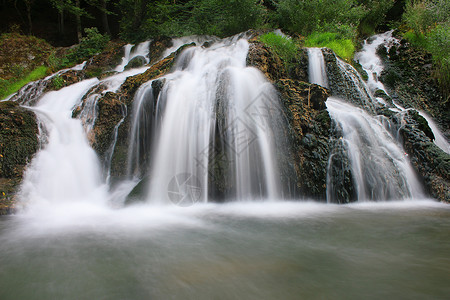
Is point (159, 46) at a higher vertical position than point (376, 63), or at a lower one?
higher

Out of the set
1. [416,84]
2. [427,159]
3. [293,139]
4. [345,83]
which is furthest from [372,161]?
[416,84]

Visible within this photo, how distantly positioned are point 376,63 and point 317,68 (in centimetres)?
418

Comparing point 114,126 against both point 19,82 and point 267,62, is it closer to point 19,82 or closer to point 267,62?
point 267,62

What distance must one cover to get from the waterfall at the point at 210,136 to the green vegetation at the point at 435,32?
703 cm

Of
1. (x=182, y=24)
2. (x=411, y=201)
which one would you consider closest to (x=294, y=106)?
(x=411, y=201)

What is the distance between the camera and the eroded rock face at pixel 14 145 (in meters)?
4.33

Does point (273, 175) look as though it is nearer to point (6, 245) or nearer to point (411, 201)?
point (411, 201)

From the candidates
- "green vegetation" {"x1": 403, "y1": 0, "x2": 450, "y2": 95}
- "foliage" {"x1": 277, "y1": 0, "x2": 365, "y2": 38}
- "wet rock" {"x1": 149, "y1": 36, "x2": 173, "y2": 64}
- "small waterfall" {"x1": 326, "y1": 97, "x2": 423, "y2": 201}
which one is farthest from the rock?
"green vegetation" {"x1": 403, "y1": 0, "x2": 450, "y2": 95}

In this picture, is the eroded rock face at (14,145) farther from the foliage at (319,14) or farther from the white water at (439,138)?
the foliage at (319,14)

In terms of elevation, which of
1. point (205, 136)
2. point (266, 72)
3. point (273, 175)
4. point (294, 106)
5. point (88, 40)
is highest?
point (88, 40)

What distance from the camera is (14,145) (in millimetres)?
4723

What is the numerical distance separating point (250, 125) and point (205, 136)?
947 millimetres

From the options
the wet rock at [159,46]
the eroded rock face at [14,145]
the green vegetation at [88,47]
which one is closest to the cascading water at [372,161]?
the eroded rock face at [14,145]

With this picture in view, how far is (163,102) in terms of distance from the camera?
218 inches
